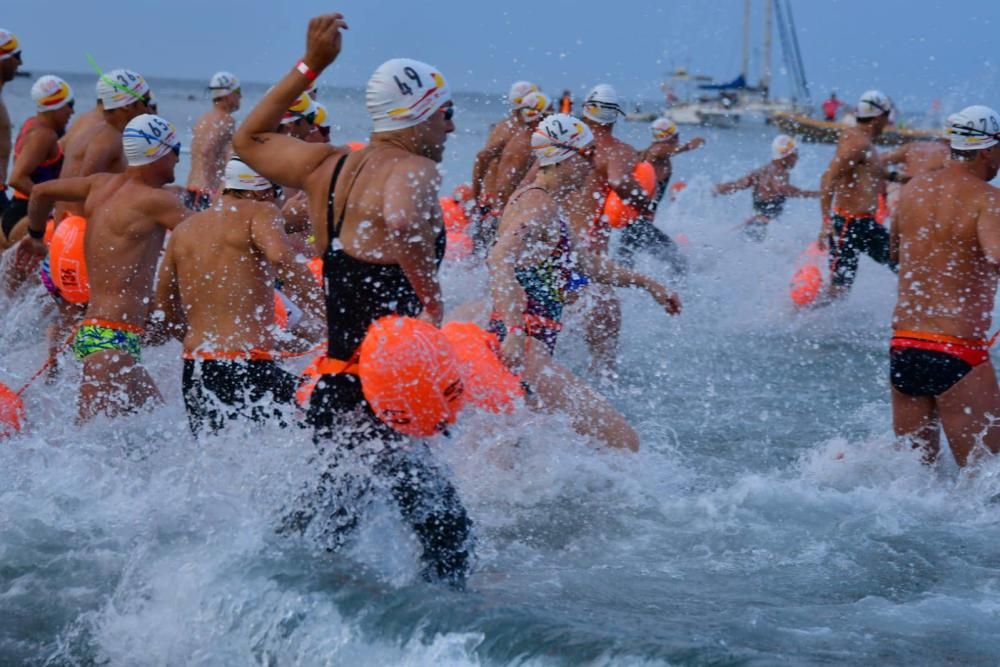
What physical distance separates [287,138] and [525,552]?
2135mm

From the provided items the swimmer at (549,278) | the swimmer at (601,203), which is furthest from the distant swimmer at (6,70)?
the swimmer at (549,278)

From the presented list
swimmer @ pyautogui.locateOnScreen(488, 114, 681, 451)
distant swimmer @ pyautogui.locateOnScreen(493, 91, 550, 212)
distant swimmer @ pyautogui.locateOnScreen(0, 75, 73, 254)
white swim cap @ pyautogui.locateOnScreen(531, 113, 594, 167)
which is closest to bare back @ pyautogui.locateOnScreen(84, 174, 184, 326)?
swimmer @ pyautogui.locateOnScreen(488, 114, 681, 451)

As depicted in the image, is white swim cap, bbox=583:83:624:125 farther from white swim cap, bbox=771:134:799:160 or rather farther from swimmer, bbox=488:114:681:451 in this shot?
white swim cap, bbox=771:134:799:160

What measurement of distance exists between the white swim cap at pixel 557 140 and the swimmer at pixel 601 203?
117cm

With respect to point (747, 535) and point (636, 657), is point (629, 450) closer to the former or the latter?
point (747, 535)

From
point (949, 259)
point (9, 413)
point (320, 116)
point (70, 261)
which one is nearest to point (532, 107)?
point (320, 116)

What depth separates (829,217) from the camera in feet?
34.0

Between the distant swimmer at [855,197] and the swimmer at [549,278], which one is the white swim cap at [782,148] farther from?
the swimmer at [549,278]

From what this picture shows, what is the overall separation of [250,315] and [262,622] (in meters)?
1.46

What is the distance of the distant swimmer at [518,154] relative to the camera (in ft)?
34.2

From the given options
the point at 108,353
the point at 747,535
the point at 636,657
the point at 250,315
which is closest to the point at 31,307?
the point at 108,353

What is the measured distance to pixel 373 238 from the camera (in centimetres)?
383

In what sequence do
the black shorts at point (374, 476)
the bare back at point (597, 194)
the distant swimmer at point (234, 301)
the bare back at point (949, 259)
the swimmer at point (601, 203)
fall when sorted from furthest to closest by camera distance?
1. the swimmer at point (601, 203)
2. the bare back at point (597, 194)
3. the bare back at point (949, 259)
4. the distant swimmer at point (234, 301)
5. the black shorts at point (374, 476)

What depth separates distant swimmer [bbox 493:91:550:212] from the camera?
34.2 ft
